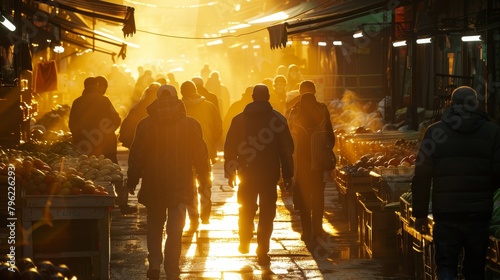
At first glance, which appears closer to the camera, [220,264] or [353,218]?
[220,264]

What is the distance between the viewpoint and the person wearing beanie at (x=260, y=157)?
12781 millimetres

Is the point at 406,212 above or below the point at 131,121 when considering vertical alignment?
below

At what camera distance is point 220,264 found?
40.8 ft

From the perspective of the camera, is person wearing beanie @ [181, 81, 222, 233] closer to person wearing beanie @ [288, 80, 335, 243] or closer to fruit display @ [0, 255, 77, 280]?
person wearing beanie @ [288, 80, 335, 243]

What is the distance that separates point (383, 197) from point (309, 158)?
42.7 inches

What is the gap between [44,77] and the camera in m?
25.0

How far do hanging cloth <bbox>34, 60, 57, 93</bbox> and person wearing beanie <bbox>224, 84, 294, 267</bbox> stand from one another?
41.7 feet

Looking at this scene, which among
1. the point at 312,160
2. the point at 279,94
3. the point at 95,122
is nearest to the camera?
the point at 312,160

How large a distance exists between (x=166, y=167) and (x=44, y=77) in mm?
14552

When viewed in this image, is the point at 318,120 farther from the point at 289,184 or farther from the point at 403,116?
the point at 403,116

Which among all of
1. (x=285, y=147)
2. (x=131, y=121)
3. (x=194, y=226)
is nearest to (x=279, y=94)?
(x=131, y=121)

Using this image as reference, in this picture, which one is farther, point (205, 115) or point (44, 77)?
point (44, 77)

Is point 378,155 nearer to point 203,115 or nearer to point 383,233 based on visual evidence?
point 203,115

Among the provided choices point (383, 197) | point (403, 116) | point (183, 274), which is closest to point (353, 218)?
point (383, 197)
